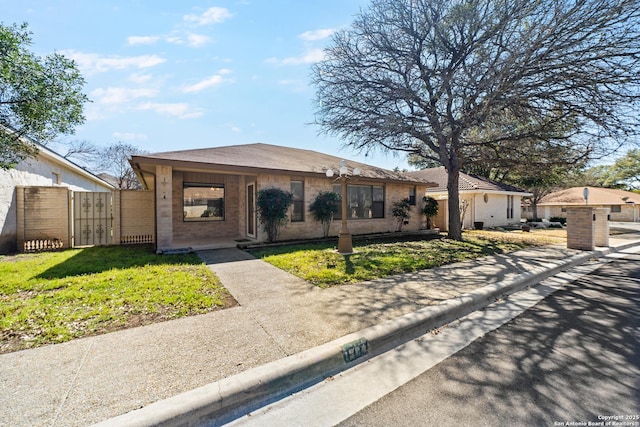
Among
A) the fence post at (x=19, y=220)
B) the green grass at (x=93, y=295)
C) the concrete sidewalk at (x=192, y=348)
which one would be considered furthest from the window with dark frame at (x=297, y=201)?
the fence post at (x=19, y=220)

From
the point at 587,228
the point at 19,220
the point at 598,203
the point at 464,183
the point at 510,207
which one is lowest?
the point at 587,228

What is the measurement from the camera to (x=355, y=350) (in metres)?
2.90

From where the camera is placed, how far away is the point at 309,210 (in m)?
10.9

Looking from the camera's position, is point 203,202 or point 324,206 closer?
point 324,206

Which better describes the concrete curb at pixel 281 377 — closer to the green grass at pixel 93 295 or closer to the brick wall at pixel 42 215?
the green grass at pixel 93 295

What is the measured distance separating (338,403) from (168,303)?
3.00 metres

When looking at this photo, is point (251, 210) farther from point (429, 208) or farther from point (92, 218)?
point (429, 208)

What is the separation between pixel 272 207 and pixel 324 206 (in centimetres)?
221

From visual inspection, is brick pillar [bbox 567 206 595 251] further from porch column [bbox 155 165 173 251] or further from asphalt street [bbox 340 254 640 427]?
porch column [bbox 155 165 173 251]

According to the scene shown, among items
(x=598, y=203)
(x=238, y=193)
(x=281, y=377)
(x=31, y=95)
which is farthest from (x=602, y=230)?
(x=598, y=203)

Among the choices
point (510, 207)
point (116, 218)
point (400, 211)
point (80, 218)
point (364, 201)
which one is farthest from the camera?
point (510, 207)

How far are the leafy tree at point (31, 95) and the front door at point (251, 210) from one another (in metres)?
5.13

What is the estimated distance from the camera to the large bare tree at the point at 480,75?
7141 millimetres

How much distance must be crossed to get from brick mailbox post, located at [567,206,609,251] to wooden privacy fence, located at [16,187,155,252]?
14989 mm
